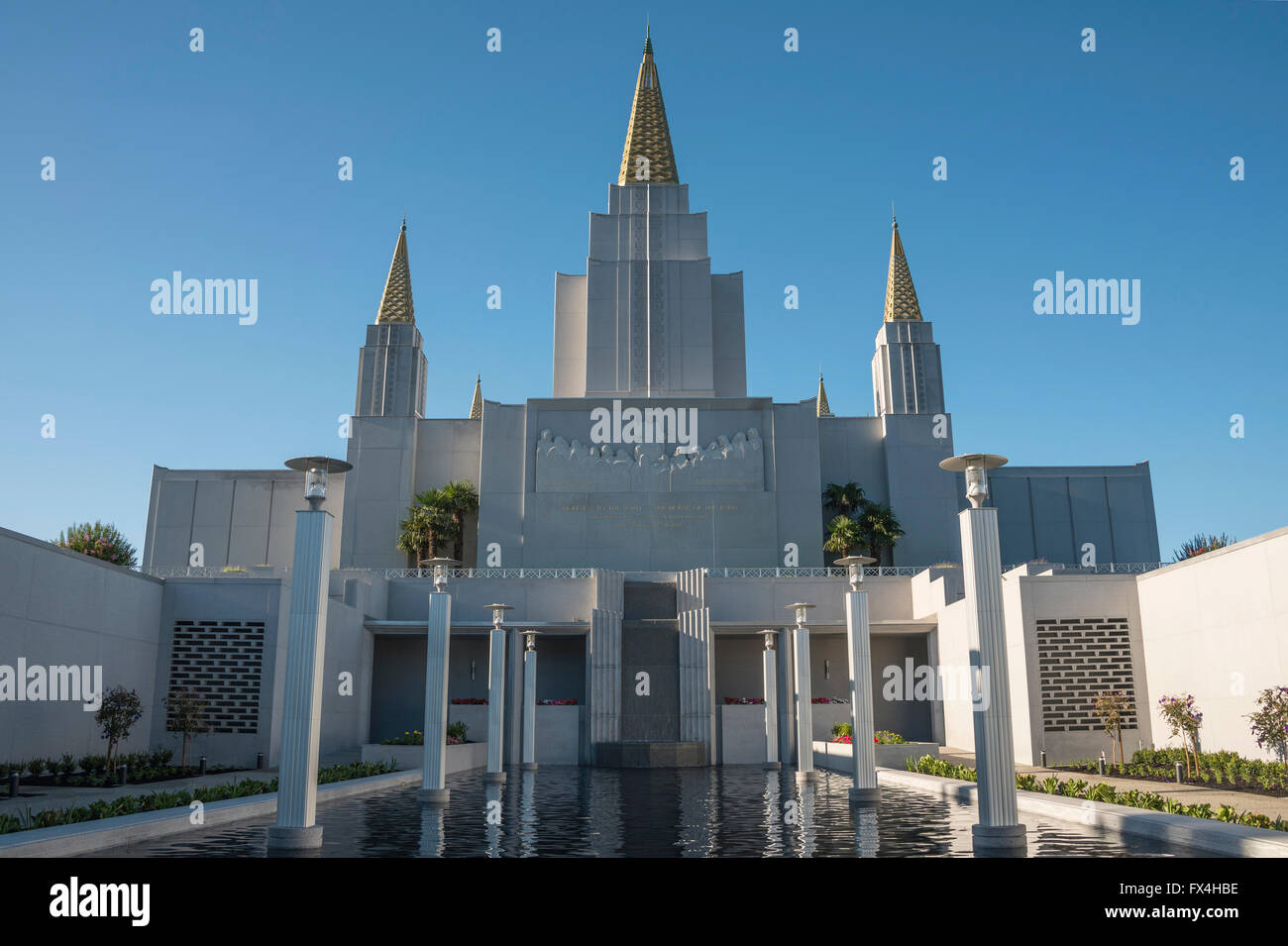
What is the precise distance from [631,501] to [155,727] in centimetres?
2202

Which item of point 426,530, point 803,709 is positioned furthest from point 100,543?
point 803,709

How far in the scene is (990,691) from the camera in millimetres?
10680

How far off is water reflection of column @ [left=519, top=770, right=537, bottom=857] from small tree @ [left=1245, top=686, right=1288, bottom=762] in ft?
43.4

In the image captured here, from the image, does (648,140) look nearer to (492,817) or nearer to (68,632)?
(68,632)

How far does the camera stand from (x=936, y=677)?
3562 cm

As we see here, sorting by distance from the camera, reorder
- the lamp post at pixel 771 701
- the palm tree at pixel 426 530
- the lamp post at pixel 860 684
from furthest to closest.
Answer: the palm tree at pixel 426 530
the lamp post at pixel 771 701
the lamp post at pixel 860 684

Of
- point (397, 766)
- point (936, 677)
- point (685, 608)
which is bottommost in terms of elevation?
point (397, 766)

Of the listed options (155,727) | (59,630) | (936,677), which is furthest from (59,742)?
(936,677)

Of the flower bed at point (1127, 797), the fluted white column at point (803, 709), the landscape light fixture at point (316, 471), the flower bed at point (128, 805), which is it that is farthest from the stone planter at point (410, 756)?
the landscape light fixture at point (316, 471)

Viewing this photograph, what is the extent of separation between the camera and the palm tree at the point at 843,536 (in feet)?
138

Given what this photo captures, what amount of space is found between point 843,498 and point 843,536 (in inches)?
135

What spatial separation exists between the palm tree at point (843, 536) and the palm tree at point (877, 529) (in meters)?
0.31

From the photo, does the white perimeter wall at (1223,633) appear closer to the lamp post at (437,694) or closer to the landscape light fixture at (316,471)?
Answer: the lamp post at (437,694)

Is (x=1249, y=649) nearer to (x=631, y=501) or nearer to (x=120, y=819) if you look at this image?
(x=120, y=819)
